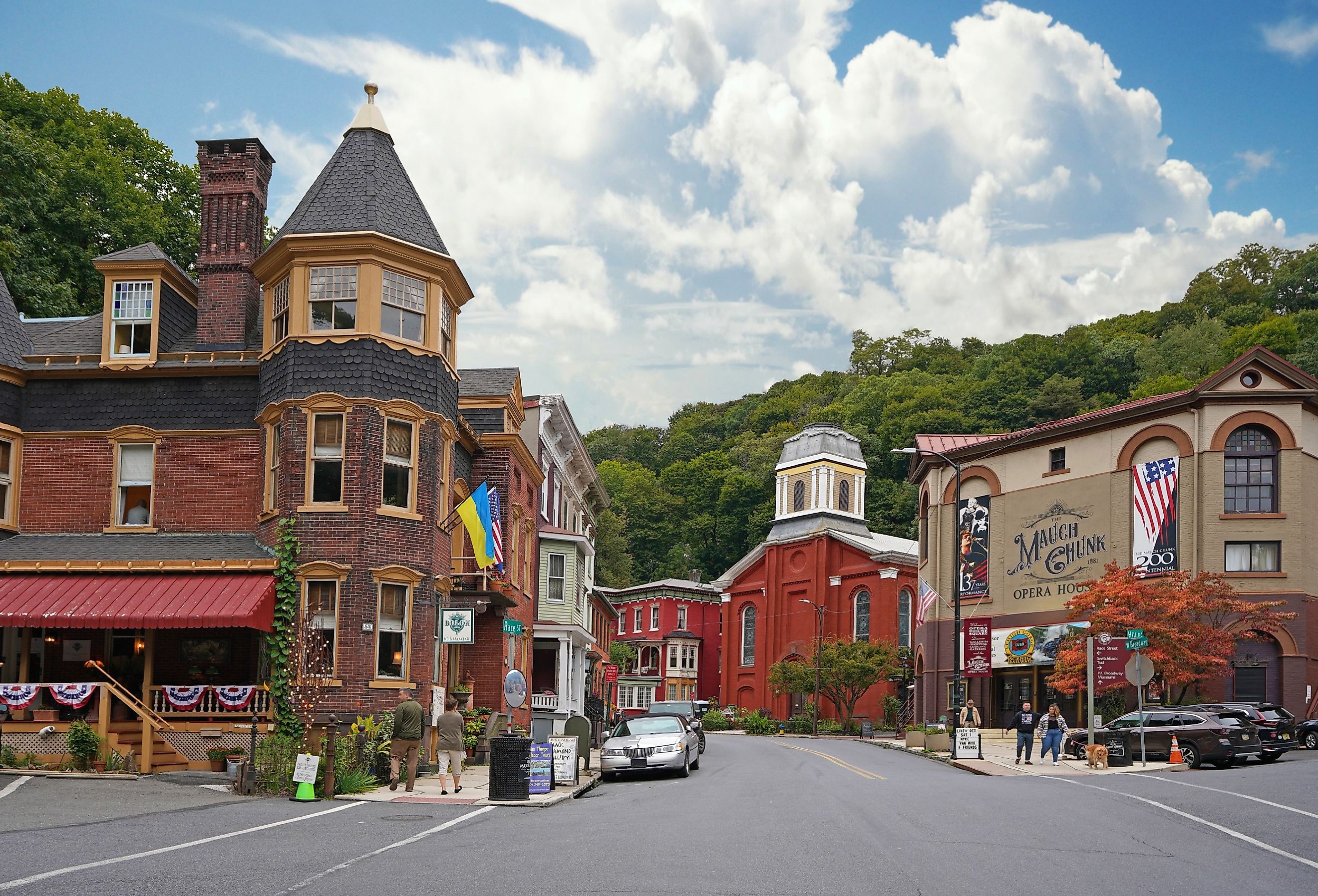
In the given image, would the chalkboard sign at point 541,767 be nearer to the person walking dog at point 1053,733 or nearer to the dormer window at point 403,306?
the dormer window at point 403,306

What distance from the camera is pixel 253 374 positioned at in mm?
27156

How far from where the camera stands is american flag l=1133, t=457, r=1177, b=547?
143 feet

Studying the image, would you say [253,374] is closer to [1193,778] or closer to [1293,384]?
[1193,778]

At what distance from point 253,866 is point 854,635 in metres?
69.0

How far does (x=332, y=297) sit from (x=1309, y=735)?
2781cm

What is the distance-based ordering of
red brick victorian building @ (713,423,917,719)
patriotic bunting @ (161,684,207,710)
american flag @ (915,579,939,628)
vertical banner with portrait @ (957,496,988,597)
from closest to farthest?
patriotic bunting @ (161,684,207,710), american flag @ (915,579,939,628), vertical banner with portrait @ (957,496,988,597), red brick victorian building @ (713,423,917,719)

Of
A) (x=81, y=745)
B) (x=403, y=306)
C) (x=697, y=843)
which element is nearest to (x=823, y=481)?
(x=403, y=306)

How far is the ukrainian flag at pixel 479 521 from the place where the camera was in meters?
26.7

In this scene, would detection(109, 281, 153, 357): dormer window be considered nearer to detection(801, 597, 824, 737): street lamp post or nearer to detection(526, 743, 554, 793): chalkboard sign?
detection(526, 743, 554, 793): chalkboard sign

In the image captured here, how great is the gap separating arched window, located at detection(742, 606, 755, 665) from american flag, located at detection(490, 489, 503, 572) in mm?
57509

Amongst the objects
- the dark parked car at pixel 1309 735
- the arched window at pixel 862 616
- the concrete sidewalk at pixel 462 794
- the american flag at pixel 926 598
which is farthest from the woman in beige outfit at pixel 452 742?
the arched window at pixel 862 616


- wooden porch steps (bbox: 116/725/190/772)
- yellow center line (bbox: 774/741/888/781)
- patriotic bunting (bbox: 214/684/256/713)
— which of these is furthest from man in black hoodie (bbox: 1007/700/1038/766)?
wooden porch steps (bbox: 116/725/190/772)

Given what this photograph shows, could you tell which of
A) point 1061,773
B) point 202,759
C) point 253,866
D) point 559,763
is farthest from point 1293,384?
point 253,866

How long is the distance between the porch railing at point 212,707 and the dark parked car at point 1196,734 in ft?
66.5
